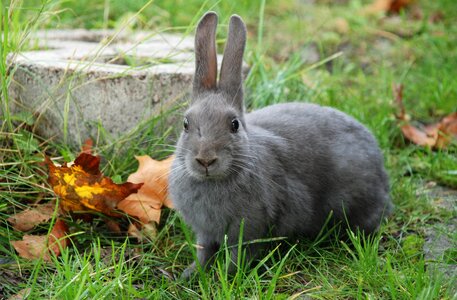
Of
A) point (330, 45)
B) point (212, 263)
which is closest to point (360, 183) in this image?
point (212, 263)

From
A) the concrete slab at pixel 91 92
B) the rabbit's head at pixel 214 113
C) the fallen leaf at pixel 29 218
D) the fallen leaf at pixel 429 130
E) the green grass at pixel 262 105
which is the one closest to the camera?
the green grass at pixel 262 105

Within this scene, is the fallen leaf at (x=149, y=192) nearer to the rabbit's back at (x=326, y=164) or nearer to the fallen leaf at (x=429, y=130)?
the rabbit's back at (x=326, y=164)

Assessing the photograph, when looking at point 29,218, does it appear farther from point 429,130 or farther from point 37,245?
point 429,130

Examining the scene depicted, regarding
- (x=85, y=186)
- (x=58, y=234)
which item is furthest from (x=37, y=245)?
(x=85, y=186)

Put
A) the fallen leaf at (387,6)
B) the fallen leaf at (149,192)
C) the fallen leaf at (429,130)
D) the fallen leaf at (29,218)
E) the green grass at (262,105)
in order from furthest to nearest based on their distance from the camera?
the fallen leaf at (387,6), the fallen leaf at (429,130), the fallen leaf at (149,192), the fallen leaf at (29,218), the green grass at (262,105)

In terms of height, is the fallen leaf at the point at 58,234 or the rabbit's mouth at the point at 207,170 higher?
the rabbit's mouth at the point at 207,170

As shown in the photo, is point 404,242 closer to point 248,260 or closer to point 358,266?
point 358,266

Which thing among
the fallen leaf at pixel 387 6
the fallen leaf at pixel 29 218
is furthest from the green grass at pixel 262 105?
the fallen leaf at pixel 387 6

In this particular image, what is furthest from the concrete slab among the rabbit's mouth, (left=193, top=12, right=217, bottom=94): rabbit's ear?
the rabbit's mouth
